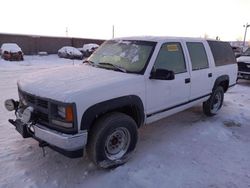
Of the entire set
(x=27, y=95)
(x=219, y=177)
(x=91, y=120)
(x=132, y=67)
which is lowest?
(x=219, y=177)

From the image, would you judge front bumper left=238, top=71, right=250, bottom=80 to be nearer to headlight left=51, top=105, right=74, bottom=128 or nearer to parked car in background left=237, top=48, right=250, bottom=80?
parked car in background left=237, top=48, right=250, bottom=80

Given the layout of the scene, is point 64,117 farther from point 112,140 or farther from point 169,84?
point 169,84

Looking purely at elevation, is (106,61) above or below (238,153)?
above

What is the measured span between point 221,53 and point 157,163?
3521 millimetres

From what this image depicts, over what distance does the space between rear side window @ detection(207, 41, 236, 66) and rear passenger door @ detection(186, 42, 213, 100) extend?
1.47 ft

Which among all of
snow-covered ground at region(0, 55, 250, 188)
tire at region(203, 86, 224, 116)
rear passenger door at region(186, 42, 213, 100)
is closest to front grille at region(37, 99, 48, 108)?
snow-covered ground at region(0, 55, 250, 188)

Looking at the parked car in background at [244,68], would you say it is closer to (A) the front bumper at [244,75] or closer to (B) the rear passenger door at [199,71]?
(A) the front bumper at [244,75]

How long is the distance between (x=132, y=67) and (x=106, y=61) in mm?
621

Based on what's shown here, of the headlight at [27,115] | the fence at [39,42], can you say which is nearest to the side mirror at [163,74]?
the headlight at [27,115]

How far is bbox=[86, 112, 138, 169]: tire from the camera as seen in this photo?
343 cm


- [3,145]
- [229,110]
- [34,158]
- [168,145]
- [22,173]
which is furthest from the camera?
[229,110]

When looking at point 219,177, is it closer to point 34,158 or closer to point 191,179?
point 191,179

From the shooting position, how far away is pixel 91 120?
10.7 ft

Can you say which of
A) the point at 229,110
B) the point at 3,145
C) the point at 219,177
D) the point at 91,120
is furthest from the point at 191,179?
the point at 229,110
